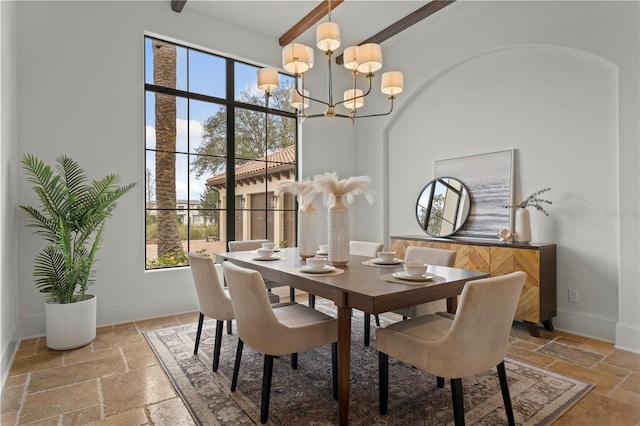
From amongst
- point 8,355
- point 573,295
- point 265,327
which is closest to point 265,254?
point 265,327

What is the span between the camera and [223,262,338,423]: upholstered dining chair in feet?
6.19

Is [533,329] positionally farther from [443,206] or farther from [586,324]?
[443,206]

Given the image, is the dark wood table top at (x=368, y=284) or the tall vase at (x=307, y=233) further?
the tall vase at (x=307, y=233)

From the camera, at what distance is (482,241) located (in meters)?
3.62

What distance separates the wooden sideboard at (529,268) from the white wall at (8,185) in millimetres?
3940

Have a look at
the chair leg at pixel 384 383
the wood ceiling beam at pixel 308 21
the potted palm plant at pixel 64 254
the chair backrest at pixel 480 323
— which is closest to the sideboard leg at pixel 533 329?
the chair backrest at pixel 480 323

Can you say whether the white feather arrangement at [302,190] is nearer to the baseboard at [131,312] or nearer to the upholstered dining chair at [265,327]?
the upholstered dining chair at [265,327]

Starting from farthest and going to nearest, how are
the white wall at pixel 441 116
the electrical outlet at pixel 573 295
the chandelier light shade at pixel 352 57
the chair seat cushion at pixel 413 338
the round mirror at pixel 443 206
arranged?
the round mirror at pixel 443 206 < the electrical outlet at pixel 573 295 < the white wall at pixel 441 116 < the chandelier light shade at pixel 352 57 < the chair seat cushion at pixel 413 338

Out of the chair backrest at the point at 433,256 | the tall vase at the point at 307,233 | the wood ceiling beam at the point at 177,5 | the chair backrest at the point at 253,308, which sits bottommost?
the chair backrest at the point at 253,308

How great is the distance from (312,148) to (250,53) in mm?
1493

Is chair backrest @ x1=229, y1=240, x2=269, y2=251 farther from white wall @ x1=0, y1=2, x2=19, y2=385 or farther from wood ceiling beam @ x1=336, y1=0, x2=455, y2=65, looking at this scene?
wood ceiling beam @ x1=336, y1=0, x2=455, y2=65

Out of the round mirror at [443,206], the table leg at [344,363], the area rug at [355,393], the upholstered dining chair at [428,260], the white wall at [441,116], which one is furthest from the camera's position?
the round mirror at [443,206]

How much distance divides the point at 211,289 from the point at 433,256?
1761 mm

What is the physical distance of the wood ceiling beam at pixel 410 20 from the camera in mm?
3947
